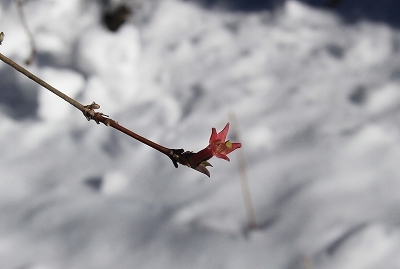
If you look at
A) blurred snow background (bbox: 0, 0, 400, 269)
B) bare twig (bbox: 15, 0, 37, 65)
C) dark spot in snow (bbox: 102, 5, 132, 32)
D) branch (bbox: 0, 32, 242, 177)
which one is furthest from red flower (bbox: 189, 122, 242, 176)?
dark spot in snow (bbox: 102, 5, 132, 32)

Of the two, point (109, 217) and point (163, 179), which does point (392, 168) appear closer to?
point (163, 179)

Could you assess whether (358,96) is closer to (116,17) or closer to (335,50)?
(335,50)

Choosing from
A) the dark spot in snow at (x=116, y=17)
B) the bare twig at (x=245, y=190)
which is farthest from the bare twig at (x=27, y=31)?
the bare twig at (x=245, y=190)

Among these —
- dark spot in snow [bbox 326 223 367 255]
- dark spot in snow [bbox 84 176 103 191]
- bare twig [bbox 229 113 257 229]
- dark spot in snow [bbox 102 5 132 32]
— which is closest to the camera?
dark spot in snow [bbox 326 223 367 255]

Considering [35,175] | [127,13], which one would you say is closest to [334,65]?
[127,13]

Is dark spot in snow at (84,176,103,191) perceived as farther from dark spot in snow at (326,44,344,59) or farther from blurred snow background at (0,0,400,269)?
dark spot in snow at (326,44,344,59)
